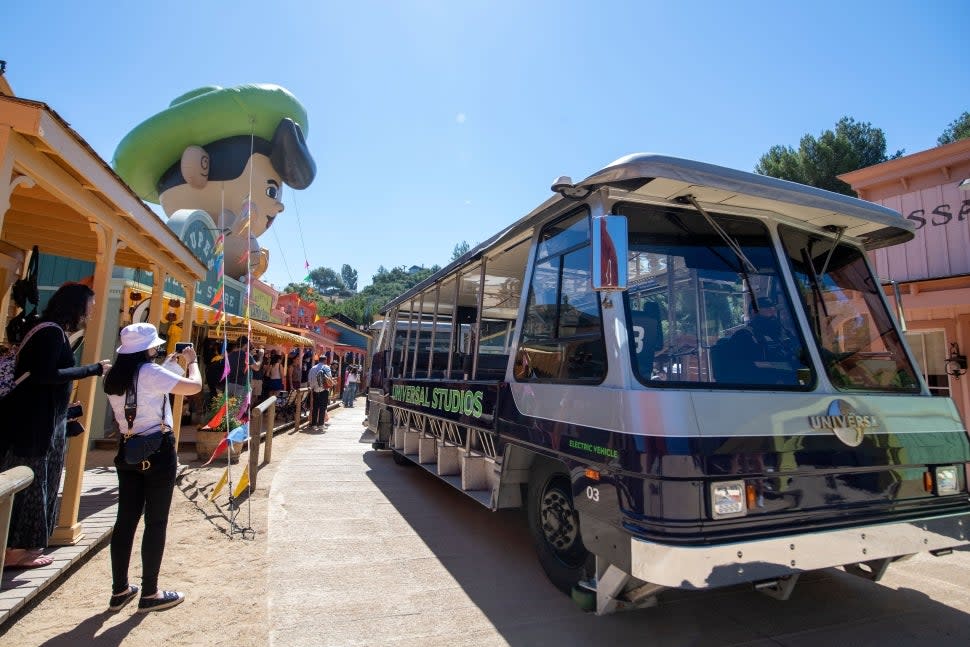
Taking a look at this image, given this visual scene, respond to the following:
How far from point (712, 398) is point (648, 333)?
52 centimetres

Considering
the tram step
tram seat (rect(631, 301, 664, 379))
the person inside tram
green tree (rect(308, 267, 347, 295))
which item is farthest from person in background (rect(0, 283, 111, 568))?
green tree (rect(308, 267, 347, 295))

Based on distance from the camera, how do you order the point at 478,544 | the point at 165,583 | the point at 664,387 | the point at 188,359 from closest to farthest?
the point at 664,387, the point at 188,359, the point at 165,583, the point at 478,544

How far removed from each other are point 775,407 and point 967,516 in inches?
57.6

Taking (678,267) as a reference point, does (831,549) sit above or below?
below

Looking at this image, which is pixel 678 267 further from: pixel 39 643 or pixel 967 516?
pixel 39 643

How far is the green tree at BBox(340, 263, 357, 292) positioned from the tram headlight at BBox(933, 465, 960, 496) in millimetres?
160093

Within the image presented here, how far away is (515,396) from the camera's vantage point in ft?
12.8

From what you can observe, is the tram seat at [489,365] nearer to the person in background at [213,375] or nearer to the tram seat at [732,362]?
the tram seat at [732,362]

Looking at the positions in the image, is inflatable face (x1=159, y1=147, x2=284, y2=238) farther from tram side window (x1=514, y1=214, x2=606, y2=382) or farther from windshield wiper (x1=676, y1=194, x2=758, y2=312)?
windshield wiper (x1=676, y1=194, x2=758, y2=312)

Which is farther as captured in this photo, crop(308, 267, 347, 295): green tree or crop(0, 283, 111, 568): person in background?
crop(308, 267, 347, 295): green tree

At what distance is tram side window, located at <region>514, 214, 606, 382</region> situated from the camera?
3195 millimetres

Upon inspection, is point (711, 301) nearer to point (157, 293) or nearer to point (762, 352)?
point (762, 352)

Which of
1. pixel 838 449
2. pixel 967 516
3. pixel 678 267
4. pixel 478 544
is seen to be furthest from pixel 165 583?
pixel 967 516

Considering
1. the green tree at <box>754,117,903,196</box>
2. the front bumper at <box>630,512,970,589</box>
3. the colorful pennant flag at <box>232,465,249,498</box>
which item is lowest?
the colorful pennant flag at <box>232,465,249,498</box>
